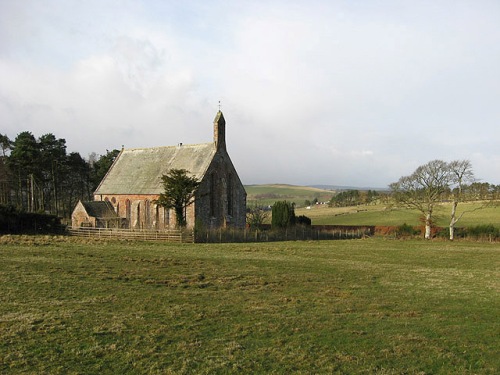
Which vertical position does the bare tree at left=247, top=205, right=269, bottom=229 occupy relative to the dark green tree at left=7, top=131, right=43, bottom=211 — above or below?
below

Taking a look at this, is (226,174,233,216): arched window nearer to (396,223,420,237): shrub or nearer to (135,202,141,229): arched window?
(135,202,141,229): arched window

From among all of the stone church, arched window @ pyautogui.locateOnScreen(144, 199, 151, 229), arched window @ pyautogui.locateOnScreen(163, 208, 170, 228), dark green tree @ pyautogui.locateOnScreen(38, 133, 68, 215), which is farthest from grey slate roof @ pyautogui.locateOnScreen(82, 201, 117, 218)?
dark green tree @ pyautogui.locateOnScreen(38, 133, 68, 215)

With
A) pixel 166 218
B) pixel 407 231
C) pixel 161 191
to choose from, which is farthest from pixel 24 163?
pixel 407 231

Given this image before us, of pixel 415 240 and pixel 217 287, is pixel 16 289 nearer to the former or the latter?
pixel 217 287

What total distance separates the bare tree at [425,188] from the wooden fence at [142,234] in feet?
84.5

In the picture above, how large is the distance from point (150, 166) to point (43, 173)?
19.6 meters

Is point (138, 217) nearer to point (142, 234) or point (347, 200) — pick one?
point (142, 234)

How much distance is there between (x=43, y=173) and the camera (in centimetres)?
6281

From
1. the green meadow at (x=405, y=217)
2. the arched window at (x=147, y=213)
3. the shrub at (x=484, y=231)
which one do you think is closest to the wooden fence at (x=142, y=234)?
the arched window at (x=147, y=213)

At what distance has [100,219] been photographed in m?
49.0

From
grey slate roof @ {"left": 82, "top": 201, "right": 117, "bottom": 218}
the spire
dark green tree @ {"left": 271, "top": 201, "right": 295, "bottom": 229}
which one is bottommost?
dark green tree @ {"left": 271, "top": 201, "right": 295, "bottom": 229}

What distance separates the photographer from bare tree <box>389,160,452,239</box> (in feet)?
159

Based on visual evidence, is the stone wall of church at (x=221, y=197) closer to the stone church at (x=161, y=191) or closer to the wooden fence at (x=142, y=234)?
the stone church at (x=161, y=191)

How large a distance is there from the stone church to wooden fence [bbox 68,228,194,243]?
236 inches
